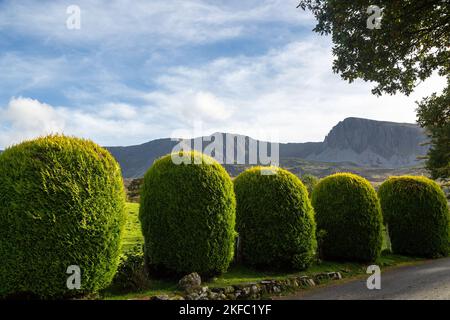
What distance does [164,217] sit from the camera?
33.0 ft

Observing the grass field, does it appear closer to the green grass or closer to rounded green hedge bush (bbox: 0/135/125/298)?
the green grass

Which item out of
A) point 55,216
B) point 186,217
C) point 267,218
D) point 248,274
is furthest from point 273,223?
point 55,216

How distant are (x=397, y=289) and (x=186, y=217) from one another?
6357 millimetres

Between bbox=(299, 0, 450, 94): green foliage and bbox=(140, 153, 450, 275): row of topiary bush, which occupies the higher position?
bbox=(299, 0, 450, 94): green foliage

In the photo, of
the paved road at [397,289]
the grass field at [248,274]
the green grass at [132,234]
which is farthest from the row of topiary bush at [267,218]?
the green grass at [132,234]

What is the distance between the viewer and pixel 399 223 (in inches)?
708

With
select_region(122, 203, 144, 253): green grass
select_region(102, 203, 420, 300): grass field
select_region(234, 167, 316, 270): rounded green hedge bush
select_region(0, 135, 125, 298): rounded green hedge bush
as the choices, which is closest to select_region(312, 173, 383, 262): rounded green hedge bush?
select_region(102, 203, 420, 300): grass field

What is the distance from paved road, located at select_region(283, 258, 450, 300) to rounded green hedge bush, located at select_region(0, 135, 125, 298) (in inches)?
211

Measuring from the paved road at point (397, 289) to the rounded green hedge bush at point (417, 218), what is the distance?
12.3ft

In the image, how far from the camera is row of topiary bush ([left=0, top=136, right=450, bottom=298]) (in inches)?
297

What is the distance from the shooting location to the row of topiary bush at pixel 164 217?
24.7 ft

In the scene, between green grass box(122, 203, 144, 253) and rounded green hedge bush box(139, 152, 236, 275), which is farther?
green grass box(122, 203, 144, 253)

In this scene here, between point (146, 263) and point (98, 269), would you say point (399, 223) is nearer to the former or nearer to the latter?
point (146, 263)
